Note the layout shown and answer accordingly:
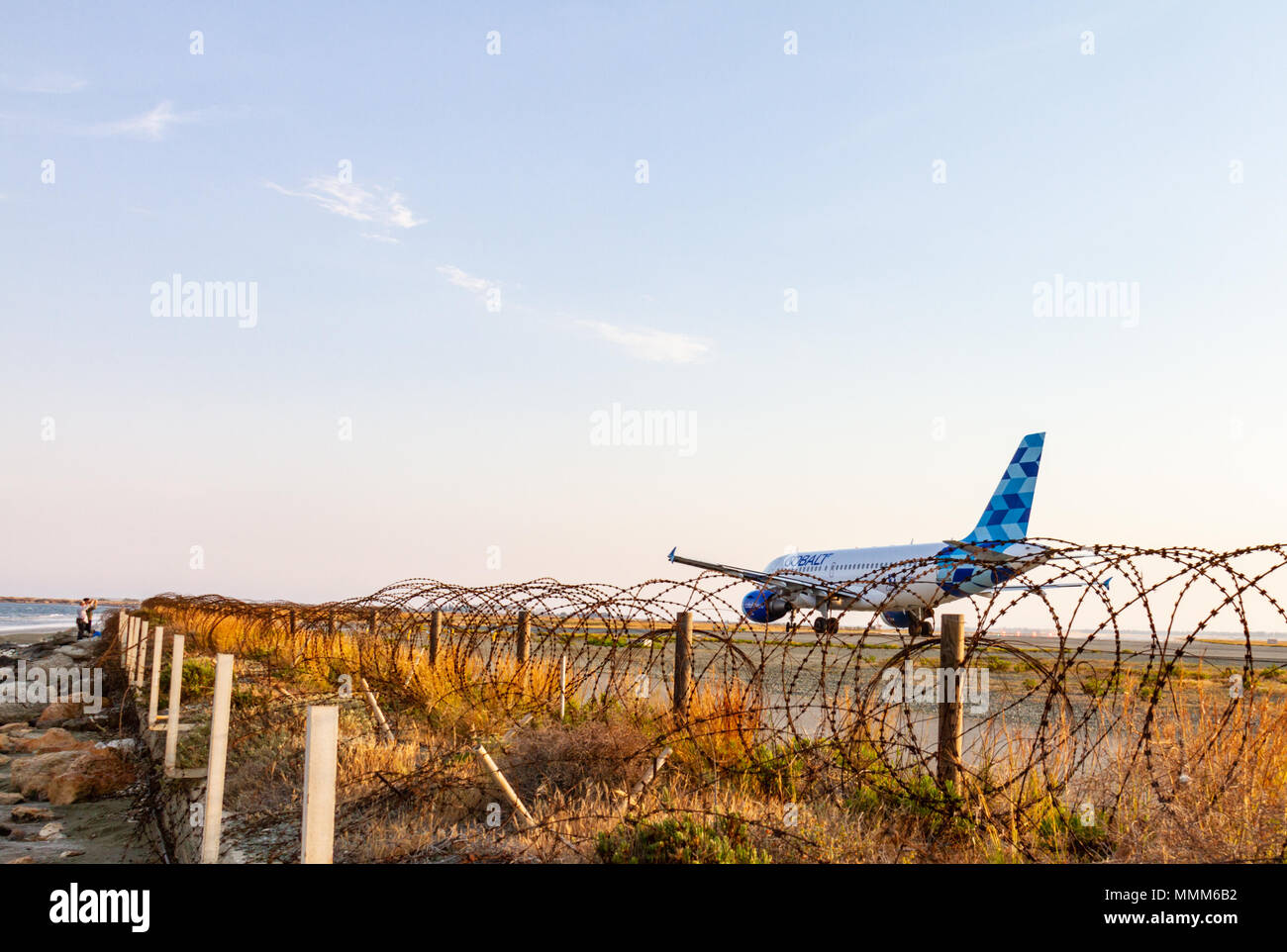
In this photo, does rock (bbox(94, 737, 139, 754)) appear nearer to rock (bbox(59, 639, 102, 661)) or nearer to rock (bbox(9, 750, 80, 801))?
rock (bbox(9, 750, 80, 801))

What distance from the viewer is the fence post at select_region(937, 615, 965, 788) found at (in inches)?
271

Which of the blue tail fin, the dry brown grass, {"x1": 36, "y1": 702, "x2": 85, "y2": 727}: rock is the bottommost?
{"x1": 36, "y1": 702, "x2": 85, "y2": 727}: rock

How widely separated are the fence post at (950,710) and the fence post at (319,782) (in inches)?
172

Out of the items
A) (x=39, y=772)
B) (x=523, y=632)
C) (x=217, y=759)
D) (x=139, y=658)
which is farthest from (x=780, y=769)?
(x=139, y=658)

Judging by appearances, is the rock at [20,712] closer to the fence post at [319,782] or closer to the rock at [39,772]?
the rock at [39,772]

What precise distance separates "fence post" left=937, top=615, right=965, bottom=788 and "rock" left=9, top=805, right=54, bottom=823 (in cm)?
970

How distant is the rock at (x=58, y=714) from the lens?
18.0 metres

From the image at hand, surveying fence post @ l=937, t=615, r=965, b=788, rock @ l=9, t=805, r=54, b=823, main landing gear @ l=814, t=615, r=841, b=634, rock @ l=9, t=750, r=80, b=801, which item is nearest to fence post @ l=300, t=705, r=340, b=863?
main landing gear @ l=814, t=615, r=841, b=634

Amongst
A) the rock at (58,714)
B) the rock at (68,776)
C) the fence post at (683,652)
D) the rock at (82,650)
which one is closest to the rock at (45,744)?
the rock at (68,776)
